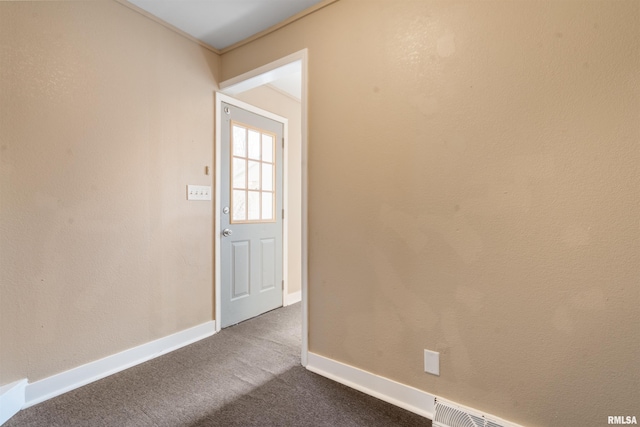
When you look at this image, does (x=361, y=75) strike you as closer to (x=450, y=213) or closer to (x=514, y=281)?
(x=450, y=213)

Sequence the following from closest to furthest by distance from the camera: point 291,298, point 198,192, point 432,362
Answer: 1. point 432,362
2. point 198,192
3. point 291,298

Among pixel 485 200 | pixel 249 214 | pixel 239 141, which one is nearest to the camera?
pixel 485 200

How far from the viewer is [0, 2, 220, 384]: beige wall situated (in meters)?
1.60

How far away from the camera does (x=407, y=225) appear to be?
1.63m

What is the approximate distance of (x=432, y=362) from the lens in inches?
61.2

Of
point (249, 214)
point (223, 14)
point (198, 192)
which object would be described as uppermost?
point (223, 14)

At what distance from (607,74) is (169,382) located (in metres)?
2.80

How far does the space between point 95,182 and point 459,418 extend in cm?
253

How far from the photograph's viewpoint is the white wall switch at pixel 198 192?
2.42 meters

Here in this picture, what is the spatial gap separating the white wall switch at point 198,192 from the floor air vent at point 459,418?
2.24m

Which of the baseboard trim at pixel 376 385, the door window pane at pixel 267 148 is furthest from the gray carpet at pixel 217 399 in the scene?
the door window pane at pixel 267 148

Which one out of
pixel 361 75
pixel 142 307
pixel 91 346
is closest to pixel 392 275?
pixel 361 75

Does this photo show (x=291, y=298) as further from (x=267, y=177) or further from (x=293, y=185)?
(x=267, y=177)

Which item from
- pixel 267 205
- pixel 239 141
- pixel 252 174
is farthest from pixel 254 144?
pixel 267 205
